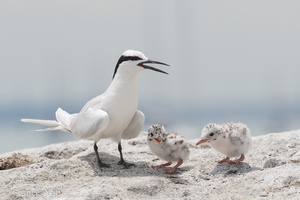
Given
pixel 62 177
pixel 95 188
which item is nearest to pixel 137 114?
Result: pixel 62 177

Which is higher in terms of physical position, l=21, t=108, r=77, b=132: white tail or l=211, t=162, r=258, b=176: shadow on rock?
l=21, t=108, r=77, b=132: white tail

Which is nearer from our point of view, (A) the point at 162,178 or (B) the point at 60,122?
(A) the point at 162,178

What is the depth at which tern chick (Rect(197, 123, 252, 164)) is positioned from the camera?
209 inches

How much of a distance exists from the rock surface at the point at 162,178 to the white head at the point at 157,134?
34 centimetres

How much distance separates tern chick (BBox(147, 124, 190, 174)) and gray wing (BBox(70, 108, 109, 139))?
0.54 m

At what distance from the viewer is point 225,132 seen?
5.34m

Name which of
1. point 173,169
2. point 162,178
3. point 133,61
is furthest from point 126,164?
point 133,61

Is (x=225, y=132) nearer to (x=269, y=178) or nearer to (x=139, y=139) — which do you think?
(x=269, y=178)

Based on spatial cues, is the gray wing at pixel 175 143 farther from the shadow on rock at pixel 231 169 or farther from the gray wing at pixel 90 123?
the gray wing at pixel 90 123

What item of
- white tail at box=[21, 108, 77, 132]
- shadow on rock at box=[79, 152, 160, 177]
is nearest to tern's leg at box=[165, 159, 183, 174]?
shadow on rock at box=[79, 152, 160, 177]

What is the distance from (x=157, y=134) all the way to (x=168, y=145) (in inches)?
7.2

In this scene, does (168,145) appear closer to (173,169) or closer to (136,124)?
(173,169)

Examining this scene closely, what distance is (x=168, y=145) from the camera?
543 centimetres

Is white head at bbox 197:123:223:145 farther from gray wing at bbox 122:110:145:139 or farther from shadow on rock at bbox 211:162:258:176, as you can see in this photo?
gray wing at bbox 122:110:145:139
